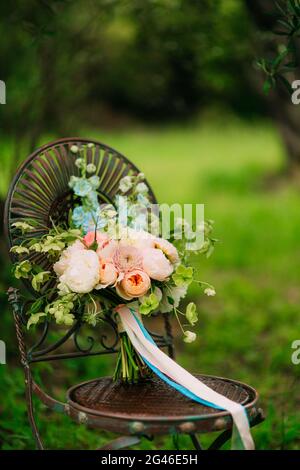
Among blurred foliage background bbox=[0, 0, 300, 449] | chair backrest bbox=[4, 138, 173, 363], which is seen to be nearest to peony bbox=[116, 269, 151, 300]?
chair backrest bbox=[4, 138, 173, 363]

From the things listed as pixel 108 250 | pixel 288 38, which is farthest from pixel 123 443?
pixel 288 38

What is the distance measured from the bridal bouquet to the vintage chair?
0.26 feet

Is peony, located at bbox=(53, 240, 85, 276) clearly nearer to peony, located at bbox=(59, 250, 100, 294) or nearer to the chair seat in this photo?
peony, located at bbox=(59, 250, 100, 294)

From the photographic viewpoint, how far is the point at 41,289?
8.83 ft

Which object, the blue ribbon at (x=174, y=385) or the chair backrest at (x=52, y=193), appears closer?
the blue ribbon at (x=174, y=385)

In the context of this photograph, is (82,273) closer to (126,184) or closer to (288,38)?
(126,184)

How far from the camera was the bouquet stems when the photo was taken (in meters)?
2.52

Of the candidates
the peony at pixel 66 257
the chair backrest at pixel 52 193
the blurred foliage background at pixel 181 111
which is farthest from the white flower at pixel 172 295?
the blurred foliage background at pixel 181 111

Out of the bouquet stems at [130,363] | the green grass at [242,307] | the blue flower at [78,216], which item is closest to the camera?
the bouquet stems at [130,363]

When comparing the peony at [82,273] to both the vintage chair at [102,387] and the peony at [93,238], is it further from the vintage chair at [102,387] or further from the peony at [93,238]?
the vintage chair at [102,387]

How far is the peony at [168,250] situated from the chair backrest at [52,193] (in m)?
0.34

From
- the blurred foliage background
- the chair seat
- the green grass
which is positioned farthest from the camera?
the blurred foliage background

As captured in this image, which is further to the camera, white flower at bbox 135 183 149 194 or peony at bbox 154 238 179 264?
white flower at bbox 135 183 149 194

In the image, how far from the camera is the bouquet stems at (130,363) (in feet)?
8.28
